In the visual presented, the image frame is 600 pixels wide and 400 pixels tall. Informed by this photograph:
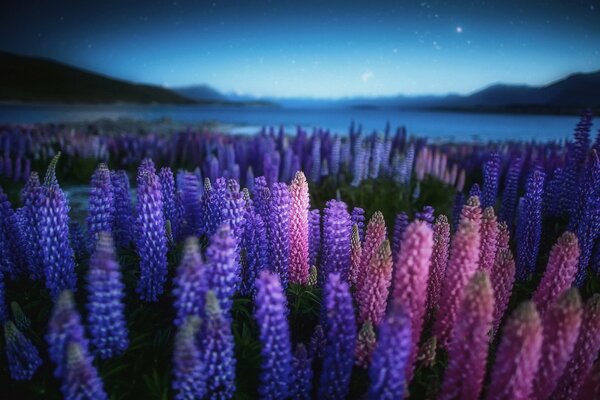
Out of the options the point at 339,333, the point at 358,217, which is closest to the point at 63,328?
the point at 339,333

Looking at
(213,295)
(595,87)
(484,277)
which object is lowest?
(213,295)

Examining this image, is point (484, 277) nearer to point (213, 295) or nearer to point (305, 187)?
point (213, 295)

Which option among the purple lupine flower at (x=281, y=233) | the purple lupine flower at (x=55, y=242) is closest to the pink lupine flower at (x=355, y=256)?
the purple lupine flower at (x=281, y=233)

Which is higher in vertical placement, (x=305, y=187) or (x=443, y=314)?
(x=305, y=187)

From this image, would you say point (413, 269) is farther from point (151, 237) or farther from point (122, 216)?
point (122, 216)

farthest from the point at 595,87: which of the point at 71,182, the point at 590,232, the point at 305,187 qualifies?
the point at 71,182

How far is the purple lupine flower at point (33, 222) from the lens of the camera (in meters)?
2.88

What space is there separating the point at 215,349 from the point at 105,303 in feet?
2.21

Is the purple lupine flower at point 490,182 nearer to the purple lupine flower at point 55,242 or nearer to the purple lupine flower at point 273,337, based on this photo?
the purple lupine flower at point 273,337

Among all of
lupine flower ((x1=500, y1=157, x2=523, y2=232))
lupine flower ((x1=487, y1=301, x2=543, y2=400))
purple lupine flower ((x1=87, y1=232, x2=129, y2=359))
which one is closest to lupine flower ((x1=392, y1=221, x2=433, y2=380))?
lupine flower ((x1=487, y1=301, x2=543, y2=400))

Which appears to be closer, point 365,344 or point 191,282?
point 191,282

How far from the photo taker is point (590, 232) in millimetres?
4031

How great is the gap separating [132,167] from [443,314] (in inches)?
460

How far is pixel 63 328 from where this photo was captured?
1.93m
